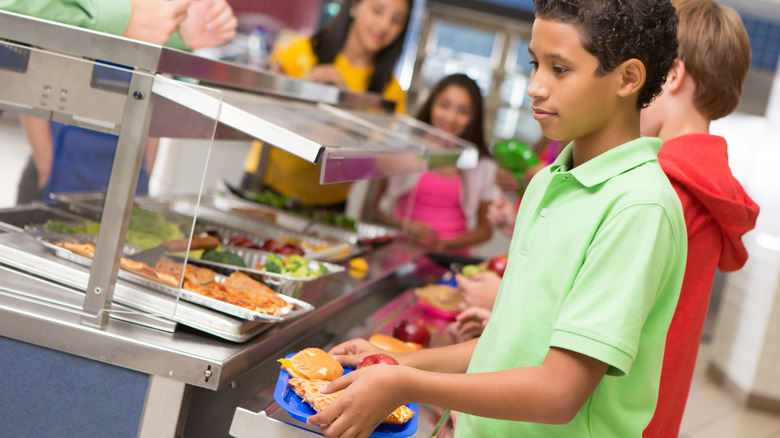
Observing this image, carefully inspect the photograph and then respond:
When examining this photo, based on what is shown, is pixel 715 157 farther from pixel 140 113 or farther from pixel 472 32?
pixel 472 32

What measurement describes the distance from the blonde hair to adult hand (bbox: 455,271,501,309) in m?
0.80

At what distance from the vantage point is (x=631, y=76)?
1.14m

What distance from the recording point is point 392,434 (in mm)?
1297

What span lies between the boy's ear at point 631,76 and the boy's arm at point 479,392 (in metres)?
0.42

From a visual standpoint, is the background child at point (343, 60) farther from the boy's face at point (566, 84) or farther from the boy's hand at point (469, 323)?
the boy's face at point (566, 84)

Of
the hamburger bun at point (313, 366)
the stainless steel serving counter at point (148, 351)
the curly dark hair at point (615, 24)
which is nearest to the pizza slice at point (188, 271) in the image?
the stainless steel serving counter at point (148, 351)

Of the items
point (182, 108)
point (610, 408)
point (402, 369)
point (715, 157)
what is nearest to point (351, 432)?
point (402, 369)

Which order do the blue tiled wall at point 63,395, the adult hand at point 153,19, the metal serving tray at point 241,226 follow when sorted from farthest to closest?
the metal serving tray at point 241,226
the adult hand at point 153,19
the blue tiled wall at point 63,395

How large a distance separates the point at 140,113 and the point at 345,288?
3.32 feet

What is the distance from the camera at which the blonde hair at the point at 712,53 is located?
1.73 meters

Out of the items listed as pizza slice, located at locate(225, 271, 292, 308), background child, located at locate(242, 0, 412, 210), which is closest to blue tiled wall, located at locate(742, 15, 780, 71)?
background child, located at locate(242, 0, 412, 210)

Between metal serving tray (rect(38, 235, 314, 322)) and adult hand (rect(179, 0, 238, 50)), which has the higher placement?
adult hand (rect(179, 0, 238, 50))

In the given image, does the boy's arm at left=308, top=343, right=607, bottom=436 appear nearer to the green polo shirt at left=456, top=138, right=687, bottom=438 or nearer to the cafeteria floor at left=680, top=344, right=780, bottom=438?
the green polo shirt at left=456, top=138, right=687, bottom=438

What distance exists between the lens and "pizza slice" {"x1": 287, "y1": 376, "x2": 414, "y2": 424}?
125cm
